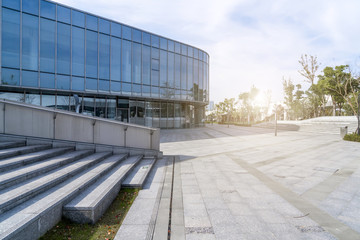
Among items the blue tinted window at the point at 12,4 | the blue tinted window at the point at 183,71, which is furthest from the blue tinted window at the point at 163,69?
the blue tinted window at the point at 12,4

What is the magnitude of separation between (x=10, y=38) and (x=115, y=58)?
9.30 metres

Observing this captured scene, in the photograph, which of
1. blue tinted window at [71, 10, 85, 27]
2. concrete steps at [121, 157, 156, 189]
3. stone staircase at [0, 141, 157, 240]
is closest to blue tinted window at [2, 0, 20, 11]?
blue tinted window at [71, 10, 85, 27]

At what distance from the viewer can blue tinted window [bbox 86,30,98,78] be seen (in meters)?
19.9

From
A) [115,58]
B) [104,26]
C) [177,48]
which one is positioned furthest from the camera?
[177,48]

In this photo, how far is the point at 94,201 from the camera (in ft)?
11.7

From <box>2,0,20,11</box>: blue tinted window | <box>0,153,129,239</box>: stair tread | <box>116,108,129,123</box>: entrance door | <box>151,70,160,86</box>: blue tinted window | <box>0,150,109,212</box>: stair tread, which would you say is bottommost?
<box>0,153,129,239</box>: stair tread

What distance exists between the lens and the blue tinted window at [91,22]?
2005 cm

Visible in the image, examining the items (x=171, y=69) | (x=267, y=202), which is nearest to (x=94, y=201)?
(x=267, y=202)

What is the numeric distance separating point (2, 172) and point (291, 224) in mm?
6058

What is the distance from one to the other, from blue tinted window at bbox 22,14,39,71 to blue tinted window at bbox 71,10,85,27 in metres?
3.22

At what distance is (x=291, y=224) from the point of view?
3.40 meters

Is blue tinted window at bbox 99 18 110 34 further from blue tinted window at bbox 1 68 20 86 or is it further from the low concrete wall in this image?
the low concrete wall

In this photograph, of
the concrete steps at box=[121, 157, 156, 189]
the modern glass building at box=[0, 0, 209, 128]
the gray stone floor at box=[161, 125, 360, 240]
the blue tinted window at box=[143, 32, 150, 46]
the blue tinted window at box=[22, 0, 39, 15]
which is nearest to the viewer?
the gray stone floor at box=[161, 125, 360, 240]

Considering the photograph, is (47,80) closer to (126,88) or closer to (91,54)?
(91,54)
